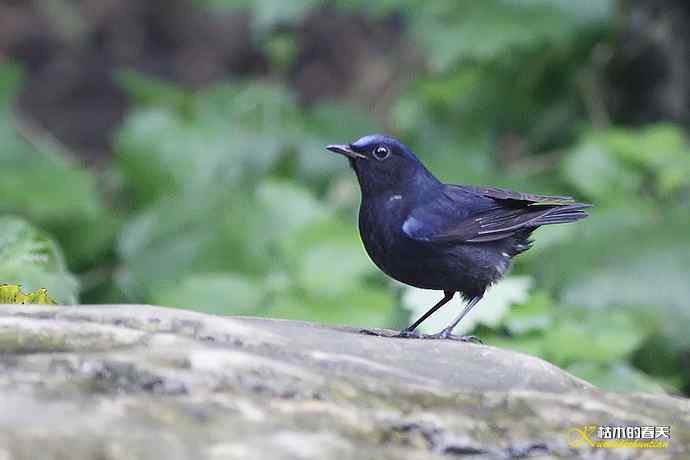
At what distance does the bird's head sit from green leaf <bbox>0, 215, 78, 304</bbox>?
42.6 inches

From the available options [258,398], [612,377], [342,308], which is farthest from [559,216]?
[258,398]

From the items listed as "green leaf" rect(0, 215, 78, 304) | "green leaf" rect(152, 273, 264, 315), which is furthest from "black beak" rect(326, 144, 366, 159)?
"green leaf" rect(152, 273, 264, 315)

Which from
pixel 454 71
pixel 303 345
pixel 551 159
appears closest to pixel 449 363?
pixel 303 345

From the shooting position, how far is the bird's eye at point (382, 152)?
382cm

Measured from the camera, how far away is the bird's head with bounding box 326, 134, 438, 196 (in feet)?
12.4

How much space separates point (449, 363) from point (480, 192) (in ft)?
3.73

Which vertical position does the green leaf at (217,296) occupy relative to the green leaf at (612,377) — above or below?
above

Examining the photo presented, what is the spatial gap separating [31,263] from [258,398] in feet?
4.87

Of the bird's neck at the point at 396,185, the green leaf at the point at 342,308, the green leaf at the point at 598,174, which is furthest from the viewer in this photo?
the green leaf at the point at 598,174

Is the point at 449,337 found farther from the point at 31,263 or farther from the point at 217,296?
the point at 217,296

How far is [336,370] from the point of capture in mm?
2592

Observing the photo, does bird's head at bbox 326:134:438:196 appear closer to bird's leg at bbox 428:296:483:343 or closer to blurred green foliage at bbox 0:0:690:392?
bird's leg at bbox 428:296:483:343

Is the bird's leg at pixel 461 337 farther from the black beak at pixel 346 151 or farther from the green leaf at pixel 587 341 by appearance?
the green leaf at pixel 587 341

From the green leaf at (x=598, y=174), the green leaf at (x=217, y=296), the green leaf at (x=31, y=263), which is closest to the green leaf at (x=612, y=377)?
the green leaf at (x=217, y=296)
